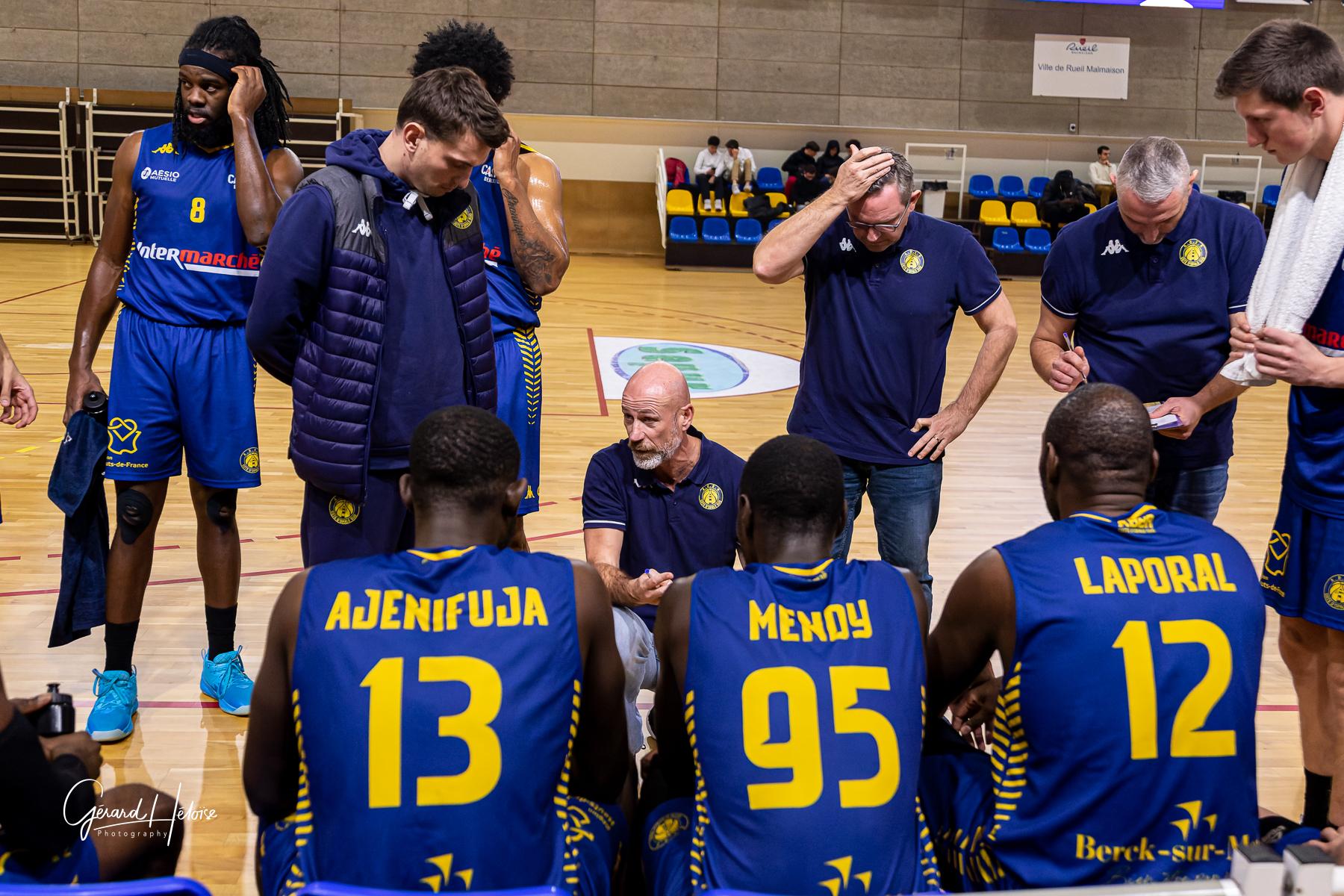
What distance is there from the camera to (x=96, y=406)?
362 centimetres

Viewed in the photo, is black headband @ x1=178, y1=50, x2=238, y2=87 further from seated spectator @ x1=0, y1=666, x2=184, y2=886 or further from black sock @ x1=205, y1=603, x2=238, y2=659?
seated spectator @ x1=0, y1=666, x2=184, y2=886

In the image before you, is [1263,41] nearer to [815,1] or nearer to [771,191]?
[771,191]

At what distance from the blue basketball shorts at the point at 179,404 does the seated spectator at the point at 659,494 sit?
115 cm

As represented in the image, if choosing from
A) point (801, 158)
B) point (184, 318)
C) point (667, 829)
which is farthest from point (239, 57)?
point (801, 158)

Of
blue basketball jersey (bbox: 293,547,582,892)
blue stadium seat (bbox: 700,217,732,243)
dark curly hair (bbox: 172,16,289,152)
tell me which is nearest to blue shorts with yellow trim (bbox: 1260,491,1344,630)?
blue basketball jersey (bbox: 293,547,582,892)

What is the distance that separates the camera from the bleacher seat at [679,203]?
56.7 ft

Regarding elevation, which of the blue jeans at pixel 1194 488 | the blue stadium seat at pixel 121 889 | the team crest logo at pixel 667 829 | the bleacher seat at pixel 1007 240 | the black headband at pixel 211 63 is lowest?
the team crest logo at pixel 667 829

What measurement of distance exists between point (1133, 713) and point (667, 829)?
0.86 m

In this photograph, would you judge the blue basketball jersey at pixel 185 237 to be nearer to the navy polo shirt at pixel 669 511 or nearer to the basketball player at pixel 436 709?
the navy polo shirt at pixel 669 511

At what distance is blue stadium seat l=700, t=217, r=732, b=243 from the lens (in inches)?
680

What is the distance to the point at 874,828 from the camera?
1.96 metres

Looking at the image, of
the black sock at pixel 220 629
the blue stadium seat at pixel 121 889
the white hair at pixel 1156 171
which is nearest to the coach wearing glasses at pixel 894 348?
the white hair at pixel 1156 171

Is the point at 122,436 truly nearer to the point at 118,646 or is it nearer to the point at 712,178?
the point at 118,646

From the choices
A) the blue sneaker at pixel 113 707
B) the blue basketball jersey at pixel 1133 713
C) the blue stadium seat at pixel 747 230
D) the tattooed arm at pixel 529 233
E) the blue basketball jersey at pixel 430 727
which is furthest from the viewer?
the blue stadium seat at pixel 747 230
